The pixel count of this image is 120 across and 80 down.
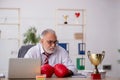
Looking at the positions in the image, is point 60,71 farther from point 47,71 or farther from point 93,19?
point 93,19

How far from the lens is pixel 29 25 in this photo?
5336 mm

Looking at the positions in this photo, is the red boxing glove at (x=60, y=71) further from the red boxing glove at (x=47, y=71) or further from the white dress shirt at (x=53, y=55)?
the white dress shirt at (x=53, y=55)

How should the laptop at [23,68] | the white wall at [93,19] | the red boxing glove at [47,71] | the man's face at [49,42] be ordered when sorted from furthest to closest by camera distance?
the white wall at [93,19] → the man's face at [49,42] → the red boxing glove at [47,71] → the laptop at [23,68]

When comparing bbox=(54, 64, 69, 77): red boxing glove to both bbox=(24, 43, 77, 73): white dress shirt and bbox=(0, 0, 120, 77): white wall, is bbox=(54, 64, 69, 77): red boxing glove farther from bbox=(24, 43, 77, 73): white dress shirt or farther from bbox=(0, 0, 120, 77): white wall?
bbox=(0, 0, 120, 77): white wall

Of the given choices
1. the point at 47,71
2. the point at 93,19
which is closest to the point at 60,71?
the point at 47,71

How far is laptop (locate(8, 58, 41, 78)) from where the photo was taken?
1.97 m

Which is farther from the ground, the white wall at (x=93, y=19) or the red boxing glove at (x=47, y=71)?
the white wall at (x=93, y=19)

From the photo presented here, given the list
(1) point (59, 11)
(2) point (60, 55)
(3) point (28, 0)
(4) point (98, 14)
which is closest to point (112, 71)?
(4) point (98, 14)

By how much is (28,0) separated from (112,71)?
96.0 inches

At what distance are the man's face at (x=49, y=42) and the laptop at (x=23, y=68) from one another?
2.47 ft

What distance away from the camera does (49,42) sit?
275 centimetres

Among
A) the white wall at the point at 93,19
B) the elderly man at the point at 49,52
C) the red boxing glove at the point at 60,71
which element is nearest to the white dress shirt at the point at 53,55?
the elderly man at the point at 49,52

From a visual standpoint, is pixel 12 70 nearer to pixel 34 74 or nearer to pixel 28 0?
pixel 34 74

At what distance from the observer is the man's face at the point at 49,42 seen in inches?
108
